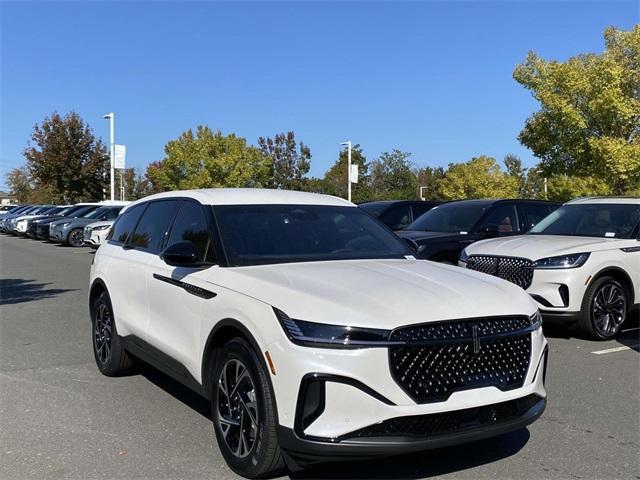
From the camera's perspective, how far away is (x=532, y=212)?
11430 millimetres

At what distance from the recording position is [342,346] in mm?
3162

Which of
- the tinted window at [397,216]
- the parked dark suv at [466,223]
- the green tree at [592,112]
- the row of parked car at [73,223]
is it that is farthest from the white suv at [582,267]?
the row of parked car at [73,223]

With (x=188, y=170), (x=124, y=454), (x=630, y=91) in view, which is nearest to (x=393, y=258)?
(x=124, y=454)

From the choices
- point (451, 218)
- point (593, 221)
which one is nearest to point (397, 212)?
point (451, 218)

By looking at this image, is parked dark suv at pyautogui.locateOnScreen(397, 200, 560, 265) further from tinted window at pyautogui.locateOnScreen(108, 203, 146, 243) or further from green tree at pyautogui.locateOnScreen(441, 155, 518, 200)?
green tree at pyautogui.locateOnScreen(441, 155, 518, 200)

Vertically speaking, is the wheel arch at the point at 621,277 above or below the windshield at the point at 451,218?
below

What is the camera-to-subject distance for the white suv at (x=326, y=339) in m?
3.14

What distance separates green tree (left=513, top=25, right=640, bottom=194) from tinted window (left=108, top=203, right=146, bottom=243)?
Result: 18.7m

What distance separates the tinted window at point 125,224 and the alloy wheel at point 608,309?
515cm

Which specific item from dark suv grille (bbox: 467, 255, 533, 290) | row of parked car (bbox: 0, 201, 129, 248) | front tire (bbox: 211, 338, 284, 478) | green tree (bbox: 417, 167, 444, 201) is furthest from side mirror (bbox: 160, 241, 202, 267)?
green tree (bbox: 417, 167, 444, 201)

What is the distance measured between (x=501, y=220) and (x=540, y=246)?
11.4 ft

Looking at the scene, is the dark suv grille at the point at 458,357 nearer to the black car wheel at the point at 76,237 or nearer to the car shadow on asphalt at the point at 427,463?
the car shadow on asphalt at the point at 427,463

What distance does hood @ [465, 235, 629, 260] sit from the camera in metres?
7.30

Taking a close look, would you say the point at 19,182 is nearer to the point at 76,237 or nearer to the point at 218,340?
the point at 76,237
